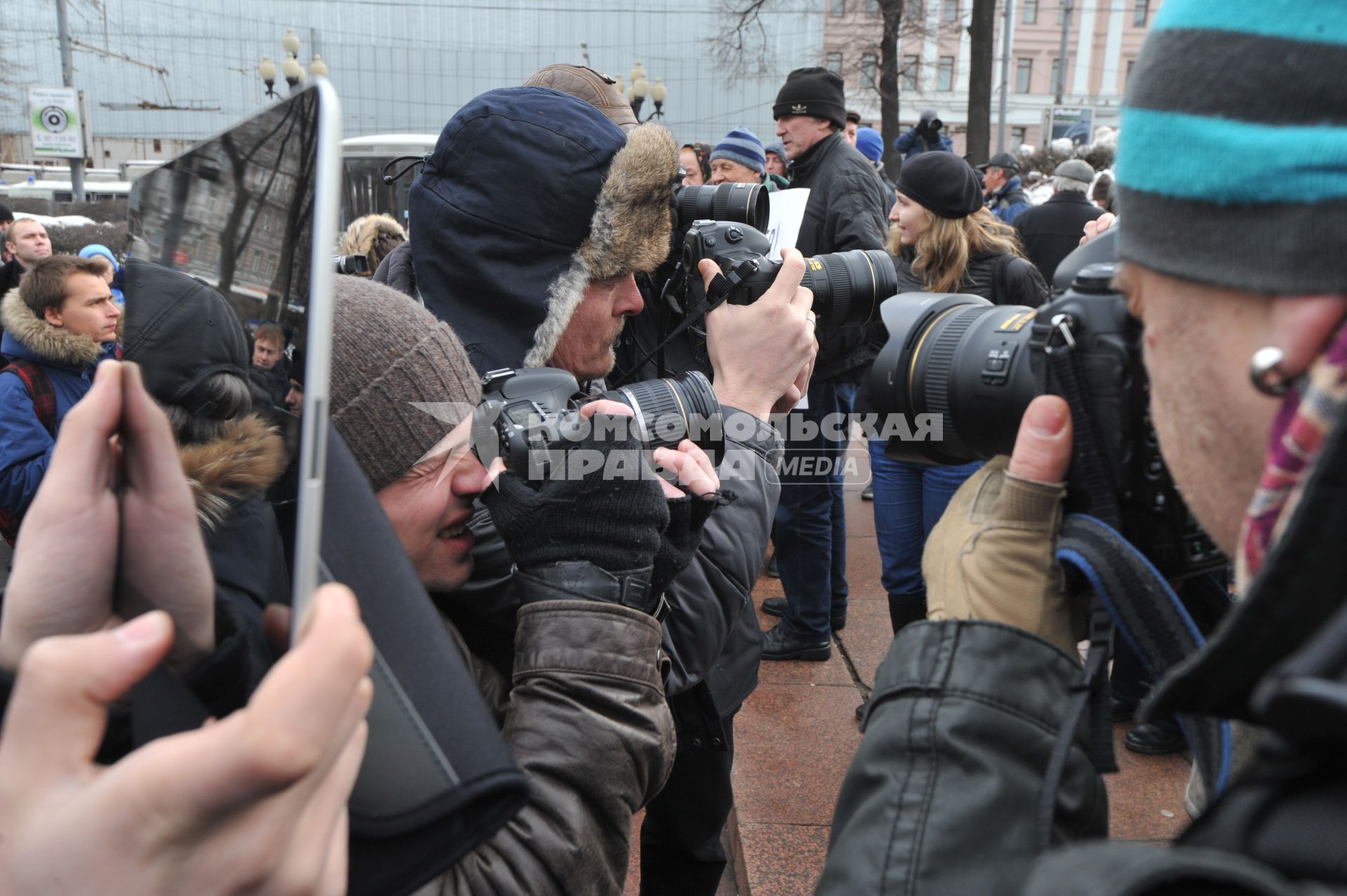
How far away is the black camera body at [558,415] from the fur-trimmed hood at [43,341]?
2612mm

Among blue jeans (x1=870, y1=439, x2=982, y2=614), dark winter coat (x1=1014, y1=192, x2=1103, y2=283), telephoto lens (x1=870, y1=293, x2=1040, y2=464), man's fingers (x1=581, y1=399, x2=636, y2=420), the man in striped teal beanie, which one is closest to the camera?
telephoto lens (x1=870, y1=293, x2=1040, y2=464)

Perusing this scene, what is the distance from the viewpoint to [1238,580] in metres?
0.73

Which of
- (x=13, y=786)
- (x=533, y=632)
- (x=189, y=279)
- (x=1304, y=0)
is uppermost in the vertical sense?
(x=1304, y=0)

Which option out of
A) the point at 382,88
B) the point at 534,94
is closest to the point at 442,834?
the point at 534,94

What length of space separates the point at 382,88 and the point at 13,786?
→ 3515 cm

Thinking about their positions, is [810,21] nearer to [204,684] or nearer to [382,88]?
[382,88]

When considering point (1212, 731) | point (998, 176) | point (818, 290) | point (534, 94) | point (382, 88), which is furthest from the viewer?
point (382, 88)

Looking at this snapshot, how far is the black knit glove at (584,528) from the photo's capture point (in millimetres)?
1230

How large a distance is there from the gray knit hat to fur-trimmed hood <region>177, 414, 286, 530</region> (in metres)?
0.52

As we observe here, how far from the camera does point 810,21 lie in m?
34.2

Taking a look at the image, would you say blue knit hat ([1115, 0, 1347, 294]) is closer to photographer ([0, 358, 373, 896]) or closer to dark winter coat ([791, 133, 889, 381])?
photographer ([0, 358, 373, 896])

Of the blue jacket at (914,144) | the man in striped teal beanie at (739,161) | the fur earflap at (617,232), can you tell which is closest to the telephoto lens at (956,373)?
the fur earflap at (617,232)

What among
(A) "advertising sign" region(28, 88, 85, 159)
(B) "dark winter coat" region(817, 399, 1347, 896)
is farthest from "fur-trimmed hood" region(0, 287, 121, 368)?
(A) "advertising sign" region(28, 88, 85, 159)

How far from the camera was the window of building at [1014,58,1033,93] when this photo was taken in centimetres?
4775
